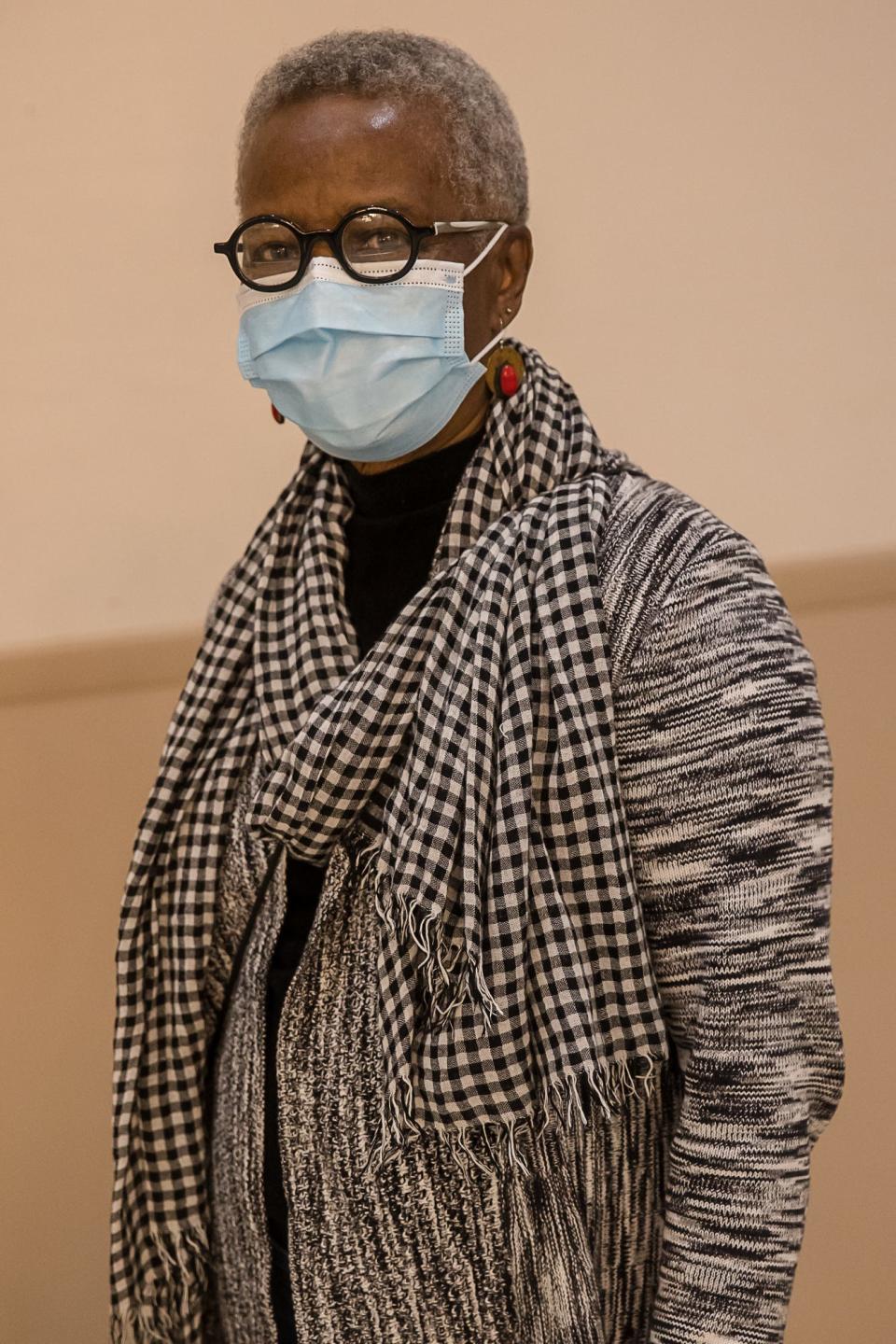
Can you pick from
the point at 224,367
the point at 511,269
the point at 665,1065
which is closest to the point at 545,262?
the point at 224,367

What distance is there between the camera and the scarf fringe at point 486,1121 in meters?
0.87

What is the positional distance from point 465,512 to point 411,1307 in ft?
2.01

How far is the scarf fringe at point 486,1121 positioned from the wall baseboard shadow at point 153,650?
77cm

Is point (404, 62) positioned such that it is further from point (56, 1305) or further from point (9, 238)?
point (56, 1305)

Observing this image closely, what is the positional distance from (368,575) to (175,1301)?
2.29 feet

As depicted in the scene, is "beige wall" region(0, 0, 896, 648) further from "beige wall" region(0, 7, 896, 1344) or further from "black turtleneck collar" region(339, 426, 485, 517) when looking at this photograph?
"black turtleneck collar" region(339, 426, 485, 517)

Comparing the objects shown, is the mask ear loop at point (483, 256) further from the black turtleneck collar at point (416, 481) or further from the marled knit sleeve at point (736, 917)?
the marled knit sleeve at point (736, 917)

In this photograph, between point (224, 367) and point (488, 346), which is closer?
point (488, 346)

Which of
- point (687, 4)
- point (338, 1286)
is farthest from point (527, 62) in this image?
point (338, 1286)

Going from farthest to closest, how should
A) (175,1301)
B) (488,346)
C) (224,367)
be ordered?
(224,367) → (175,1301) → (488,346)

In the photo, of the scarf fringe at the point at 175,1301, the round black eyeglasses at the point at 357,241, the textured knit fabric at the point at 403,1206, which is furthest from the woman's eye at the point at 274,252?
the scarf fringe at the point at 175,1301

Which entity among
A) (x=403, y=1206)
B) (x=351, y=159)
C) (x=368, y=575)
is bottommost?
(x=403, y=1206)

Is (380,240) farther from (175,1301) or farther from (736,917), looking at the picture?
(175,1301)

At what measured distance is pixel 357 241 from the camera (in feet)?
3.11
